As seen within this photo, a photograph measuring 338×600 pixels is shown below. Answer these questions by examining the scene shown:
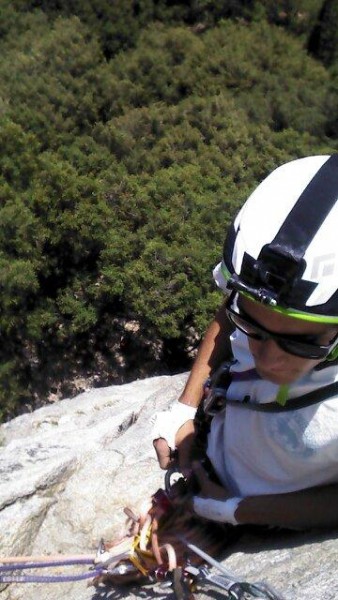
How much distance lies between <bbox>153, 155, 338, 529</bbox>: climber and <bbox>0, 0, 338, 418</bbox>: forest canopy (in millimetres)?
8625

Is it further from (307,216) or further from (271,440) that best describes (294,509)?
(307,216)

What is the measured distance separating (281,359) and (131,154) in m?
12.8

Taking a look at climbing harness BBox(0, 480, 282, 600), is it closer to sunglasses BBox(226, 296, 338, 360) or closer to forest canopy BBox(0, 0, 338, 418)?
sunglasses BBox(226, 296, 338, 360)

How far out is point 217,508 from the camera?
6.37ft

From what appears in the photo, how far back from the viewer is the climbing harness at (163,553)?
6.41 ft

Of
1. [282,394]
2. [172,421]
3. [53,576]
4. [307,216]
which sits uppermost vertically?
[307,216]

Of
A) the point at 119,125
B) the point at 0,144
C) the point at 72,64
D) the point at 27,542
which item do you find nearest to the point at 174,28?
the point at 72,64

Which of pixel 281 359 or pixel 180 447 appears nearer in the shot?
pixel 281 359

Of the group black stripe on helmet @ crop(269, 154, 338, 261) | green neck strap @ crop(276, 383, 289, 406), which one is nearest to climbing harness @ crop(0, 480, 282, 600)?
green neck strap @ crop(276, 383, 289, 406)

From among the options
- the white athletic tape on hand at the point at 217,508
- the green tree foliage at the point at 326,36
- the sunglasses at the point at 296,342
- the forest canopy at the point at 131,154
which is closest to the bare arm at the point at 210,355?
the white athletic tape on hand at the point at 217,508

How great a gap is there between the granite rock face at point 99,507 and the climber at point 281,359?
128mm

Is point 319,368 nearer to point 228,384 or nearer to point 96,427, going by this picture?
point 228,384

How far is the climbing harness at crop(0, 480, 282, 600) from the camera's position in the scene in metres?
1.95

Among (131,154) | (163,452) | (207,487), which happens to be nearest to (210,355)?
(163,452)
